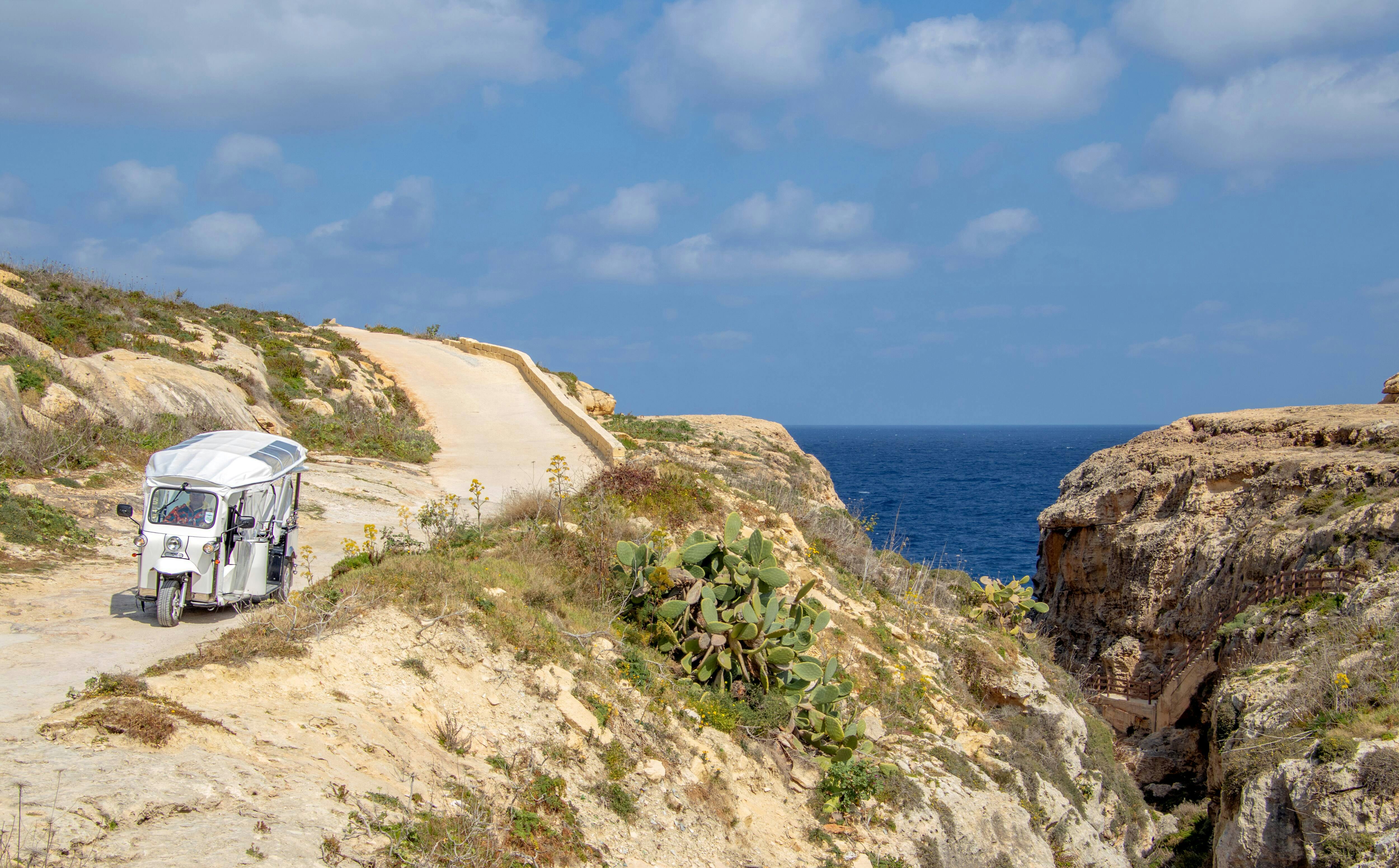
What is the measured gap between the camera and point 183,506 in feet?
27.5

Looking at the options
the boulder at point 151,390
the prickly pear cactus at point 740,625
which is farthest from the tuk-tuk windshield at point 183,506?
the boulder at point 151,390

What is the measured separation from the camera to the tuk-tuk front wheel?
8070 mm

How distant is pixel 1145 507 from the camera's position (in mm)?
20281

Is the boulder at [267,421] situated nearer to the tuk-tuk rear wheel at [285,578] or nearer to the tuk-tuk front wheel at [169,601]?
the tuk-tuk rear wheel at [285,578]

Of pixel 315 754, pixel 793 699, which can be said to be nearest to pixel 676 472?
pixel 793 699

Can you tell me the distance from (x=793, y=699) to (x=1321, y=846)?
566 centimetres

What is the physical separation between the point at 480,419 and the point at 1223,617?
677 inches

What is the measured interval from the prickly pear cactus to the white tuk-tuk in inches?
150

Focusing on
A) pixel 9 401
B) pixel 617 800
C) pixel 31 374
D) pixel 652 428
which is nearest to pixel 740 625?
pixel 617 800

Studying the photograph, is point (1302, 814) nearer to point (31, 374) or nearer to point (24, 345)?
point (31, 374)

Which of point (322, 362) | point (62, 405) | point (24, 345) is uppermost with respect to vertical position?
point (322, 362)

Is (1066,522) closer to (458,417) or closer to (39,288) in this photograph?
(458,417)

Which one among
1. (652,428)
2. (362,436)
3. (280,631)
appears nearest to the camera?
(280,631)

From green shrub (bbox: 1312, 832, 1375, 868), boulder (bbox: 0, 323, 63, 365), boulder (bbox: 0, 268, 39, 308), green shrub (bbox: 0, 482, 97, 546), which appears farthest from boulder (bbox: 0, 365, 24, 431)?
green shrub (bbox: 1312, 832, 1375, 868)
